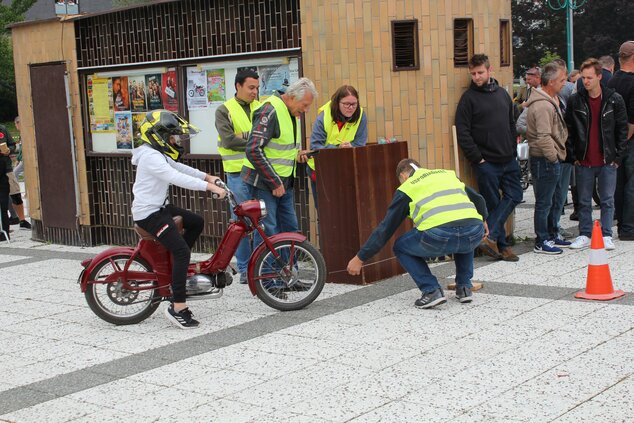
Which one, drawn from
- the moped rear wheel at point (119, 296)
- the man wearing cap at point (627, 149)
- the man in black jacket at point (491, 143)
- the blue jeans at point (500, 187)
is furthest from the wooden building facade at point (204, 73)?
the moped rear wheel at point (119, 296)

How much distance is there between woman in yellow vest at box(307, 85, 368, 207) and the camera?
890cm

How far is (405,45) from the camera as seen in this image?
962 centimetres

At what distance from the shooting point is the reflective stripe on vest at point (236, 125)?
9.18 metres

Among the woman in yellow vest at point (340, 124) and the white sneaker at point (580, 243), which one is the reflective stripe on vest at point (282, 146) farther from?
the white sneaker at point (580, 243)

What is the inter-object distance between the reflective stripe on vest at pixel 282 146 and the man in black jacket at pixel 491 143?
187 centimetres

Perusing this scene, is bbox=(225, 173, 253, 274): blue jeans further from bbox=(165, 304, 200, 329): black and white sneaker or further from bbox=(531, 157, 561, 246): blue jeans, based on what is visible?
bbox=(531, 157, 561, 246): blue jeans

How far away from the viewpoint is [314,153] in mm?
8859

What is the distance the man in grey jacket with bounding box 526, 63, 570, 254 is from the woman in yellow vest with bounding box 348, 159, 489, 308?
A: 2.44m

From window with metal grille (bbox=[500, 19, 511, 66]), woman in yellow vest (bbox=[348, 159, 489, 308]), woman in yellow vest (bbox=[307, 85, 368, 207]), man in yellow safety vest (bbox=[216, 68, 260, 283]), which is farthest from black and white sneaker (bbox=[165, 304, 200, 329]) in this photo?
window with metal grille (bbox=[500, 19, 511, 66])

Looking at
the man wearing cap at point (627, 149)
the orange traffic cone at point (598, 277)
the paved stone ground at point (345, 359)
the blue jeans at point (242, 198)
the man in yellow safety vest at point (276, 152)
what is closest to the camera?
the paved stone ground at point (345, 359)

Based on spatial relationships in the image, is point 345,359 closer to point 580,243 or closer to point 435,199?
point 435,199

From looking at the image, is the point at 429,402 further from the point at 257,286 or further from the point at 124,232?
the point at 124,232

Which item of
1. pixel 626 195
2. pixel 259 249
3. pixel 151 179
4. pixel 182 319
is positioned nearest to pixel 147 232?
pixel 151 179

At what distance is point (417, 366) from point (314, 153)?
3.28 meters
